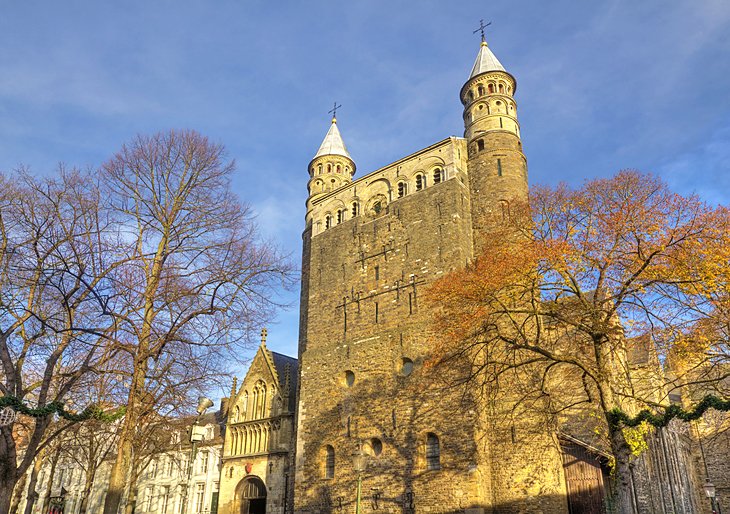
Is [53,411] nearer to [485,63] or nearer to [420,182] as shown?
[420,182]

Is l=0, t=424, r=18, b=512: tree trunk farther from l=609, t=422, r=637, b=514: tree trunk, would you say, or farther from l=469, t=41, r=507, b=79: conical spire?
l=469, t=41, r=507, b=79: conical spire

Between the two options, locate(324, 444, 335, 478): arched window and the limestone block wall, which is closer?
the limestone block wall

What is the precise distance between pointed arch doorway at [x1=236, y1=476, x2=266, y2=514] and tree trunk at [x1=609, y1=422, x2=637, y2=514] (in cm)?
2007

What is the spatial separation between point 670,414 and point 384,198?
58.1ft

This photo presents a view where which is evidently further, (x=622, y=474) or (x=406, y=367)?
(x=406, y=367)

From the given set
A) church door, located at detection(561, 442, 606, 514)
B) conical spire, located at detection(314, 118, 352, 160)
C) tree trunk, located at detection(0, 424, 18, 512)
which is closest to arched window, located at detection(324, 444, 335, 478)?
church door, located at detection(561, 442, 606, 514)

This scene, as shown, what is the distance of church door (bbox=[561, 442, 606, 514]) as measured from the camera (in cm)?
1961

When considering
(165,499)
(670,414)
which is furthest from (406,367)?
(165,499)

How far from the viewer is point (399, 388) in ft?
75.6

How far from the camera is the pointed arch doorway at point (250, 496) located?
1139 inches

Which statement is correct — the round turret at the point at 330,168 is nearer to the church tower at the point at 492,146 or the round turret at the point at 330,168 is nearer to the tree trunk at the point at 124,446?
the church tower at the point at 492,146

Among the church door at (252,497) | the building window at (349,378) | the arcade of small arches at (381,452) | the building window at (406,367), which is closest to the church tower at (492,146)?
the building window at (406,367)

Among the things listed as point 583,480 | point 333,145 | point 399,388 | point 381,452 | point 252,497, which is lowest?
point 252,497

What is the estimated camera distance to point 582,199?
683 inches
